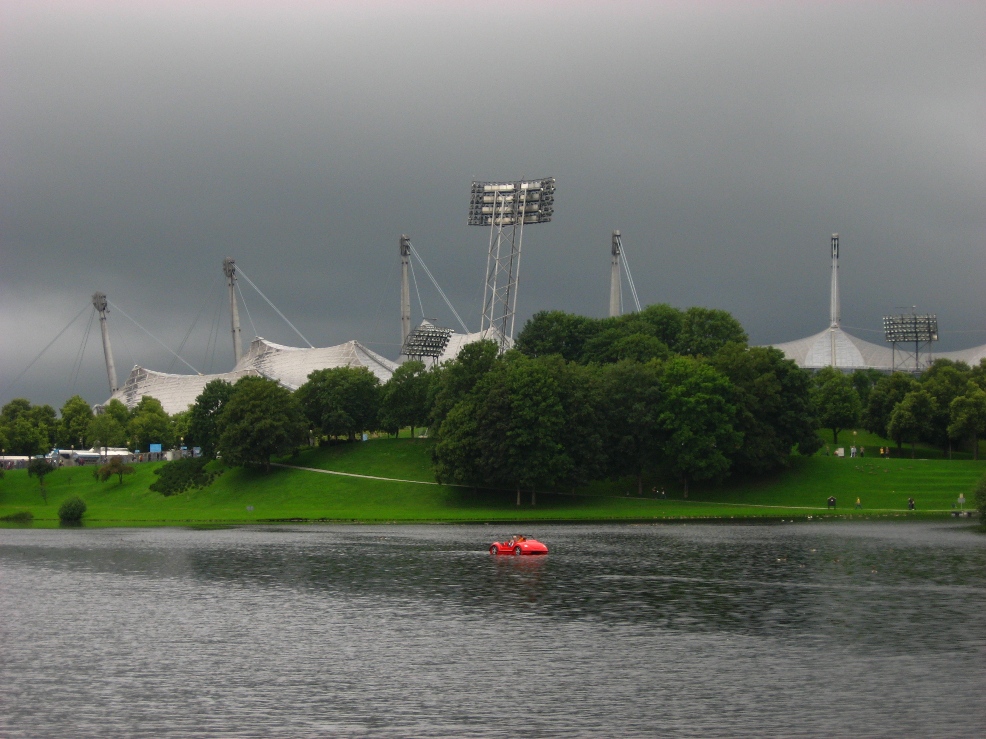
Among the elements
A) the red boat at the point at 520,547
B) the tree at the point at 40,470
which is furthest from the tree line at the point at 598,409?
the red boat at the point at 520,547

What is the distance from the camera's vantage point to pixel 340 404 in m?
120

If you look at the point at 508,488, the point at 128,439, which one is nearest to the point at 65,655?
the point at 508,488

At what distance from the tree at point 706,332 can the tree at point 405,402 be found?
103ft

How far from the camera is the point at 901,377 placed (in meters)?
121

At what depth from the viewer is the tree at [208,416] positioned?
119 m

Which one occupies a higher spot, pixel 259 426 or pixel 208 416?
pixel 208 416

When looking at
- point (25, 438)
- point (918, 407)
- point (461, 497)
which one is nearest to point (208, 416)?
point (25, 438)

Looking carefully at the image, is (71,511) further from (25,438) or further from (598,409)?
(25,438)

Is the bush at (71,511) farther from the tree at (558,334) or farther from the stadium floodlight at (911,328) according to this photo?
the stadium floodlight at (911,328)

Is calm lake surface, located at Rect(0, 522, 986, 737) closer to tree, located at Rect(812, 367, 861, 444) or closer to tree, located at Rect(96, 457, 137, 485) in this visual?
tree, located at Rect(96, 457, 137, 485)

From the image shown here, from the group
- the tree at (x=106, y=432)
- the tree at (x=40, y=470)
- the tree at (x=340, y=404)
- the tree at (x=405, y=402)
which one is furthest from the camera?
the tree at (x=106, y=432)

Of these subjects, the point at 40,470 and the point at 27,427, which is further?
the point at 27,427

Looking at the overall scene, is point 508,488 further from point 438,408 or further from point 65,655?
point 65,655

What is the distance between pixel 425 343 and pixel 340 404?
18147mm
